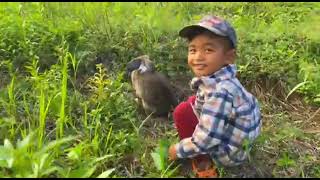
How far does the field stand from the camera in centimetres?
334

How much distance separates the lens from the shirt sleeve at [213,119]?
3.04m

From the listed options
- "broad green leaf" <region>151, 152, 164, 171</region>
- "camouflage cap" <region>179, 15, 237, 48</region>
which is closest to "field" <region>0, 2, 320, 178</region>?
"broad green leaf" <region>151, 152, 164, 171</region>

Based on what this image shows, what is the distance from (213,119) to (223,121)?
0.22 feet

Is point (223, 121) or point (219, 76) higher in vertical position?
point (219, 76)

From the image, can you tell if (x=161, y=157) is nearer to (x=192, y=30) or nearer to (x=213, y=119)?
(x=213, y=119)

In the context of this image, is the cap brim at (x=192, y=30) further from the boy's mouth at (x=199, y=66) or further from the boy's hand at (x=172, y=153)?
the boy's hand at (x=172, y=153)

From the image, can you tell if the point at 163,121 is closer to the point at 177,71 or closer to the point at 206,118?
the point at 177,71

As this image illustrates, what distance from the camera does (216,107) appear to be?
304 cm

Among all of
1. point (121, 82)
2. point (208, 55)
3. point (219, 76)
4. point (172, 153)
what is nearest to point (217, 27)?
point (208, 55)

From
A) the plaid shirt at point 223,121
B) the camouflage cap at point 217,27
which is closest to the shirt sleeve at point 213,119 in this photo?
the plaid shirt at point 223,121

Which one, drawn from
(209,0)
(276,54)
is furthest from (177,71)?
(209,0)

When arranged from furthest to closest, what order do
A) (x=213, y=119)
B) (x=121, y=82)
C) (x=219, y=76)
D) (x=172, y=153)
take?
(x=121, y=82)
(x=172, y=153)
(x=219, y=76)
(x=213, y=119)

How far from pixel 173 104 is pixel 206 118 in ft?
3.76

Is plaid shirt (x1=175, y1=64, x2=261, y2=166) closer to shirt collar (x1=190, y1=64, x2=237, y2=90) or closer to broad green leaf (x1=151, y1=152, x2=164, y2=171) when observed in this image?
shirt collar (x1=190, y1=64, x2=237, y2=90)
